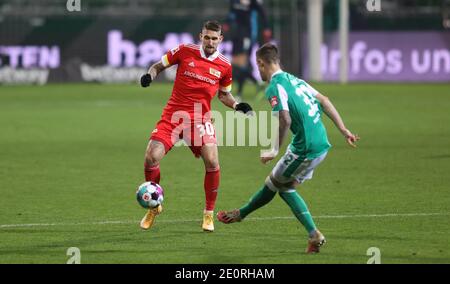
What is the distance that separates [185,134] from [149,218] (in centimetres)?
89

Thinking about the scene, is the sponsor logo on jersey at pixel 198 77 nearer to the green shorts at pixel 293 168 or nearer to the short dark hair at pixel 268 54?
the short dark hair at pixel 268 54

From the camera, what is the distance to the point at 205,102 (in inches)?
424

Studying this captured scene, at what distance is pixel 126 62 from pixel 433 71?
969cm

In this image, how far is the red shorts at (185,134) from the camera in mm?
10656

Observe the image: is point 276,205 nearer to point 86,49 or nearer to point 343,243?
point 343,243

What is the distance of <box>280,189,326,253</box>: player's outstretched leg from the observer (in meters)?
9.05

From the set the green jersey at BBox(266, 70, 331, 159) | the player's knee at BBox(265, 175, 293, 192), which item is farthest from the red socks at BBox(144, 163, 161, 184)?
the green jersey at BBox(266, 70, 331, 159)


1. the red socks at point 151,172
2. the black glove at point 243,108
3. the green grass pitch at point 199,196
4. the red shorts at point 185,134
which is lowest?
the green grass pitch at point 199,196

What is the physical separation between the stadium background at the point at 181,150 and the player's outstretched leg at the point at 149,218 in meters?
0.20

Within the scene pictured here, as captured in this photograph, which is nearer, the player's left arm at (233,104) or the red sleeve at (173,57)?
the player's left arm at (233,104)

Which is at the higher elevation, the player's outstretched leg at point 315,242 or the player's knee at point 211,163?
the player's knee at point 211,163

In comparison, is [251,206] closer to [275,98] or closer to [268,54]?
[275,98]

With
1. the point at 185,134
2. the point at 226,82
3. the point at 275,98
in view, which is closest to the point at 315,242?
the point at 275,98

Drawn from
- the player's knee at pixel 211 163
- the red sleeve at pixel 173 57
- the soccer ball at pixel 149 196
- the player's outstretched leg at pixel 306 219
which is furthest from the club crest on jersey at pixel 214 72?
the player's outstretched leg at pixel 306 219
